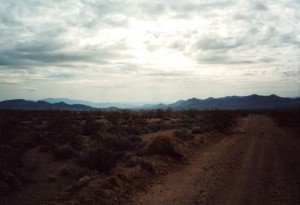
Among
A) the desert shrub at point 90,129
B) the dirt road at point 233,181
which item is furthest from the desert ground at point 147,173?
the desert shrub at point 90,129

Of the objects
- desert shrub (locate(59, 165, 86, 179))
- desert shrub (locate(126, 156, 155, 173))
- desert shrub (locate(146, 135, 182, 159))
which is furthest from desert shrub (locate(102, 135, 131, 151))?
desert shrub (locate(59, 165, 86, 179))

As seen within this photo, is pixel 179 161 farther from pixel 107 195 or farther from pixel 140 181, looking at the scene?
pixel 107 195

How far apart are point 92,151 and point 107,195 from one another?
6.52 m

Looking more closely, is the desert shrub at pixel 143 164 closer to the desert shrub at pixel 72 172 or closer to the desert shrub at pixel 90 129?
the desert shrub at pixel 72 172

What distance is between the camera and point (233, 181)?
15664 mm

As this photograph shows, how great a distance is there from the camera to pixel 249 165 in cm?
1952

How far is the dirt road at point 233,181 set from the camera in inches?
504

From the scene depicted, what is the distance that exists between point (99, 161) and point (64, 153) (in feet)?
14.5

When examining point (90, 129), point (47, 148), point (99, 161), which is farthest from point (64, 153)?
point (90, 129)

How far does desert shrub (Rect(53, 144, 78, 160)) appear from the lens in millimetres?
21750

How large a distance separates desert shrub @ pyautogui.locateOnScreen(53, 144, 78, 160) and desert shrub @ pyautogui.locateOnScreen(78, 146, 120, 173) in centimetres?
278

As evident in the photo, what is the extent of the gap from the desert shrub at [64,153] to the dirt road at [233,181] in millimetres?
6516

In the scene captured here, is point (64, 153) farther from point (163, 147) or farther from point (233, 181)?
point (233, 181)

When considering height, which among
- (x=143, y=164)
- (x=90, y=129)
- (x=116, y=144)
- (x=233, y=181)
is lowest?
(x=233, y=181)
